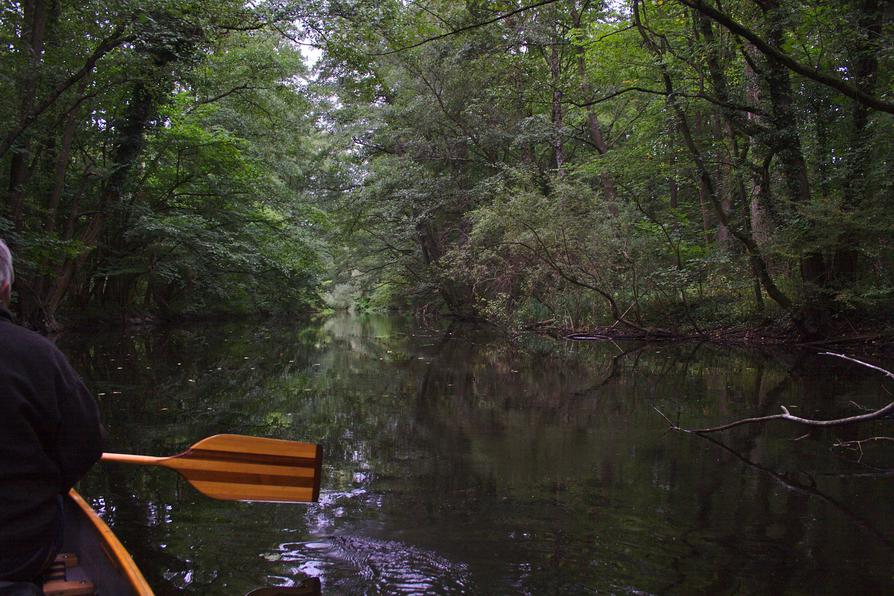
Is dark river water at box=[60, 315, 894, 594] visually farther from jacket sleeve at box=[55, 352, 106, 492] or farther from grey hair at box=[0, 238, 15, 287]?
grey hair at box=[0, 238, 15, 287]

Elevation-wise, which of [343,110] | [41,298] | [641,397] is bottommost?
[641,397]

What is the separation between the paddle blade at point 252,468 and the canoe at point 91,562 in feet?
2.35

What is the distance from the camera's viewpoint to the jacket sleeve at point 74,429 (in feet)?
5.59

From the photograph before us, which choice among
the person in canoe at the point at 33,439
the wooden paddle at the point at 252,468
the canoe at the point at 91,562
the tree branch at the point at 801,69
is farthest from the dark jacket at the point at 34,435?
the tree branch at the point at 801,69

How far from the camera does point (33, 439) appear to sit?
5.42 feet

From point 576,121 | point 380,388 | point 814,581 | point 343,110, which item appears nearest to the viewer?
point 814,581

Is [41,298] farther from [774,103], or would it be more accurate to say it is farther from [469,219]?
[774,103]

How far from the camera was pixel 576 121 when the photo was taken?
1764 cm

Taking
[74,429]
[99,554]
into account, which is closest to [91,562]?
[99,554]

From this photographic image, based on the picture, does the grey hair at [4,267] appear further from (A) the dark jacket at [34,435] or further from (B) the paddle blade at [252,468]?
(B) the paddle blade at [252,468]

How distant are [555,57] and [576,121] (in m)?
1.98

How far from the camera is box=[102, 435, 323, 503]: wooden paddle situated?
10.1ft

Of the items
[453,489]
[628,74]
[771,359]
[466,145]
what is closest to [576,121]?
[466,145]

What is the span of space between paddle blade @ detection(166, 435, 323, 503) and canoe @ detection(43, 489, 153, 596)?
2.35ft
